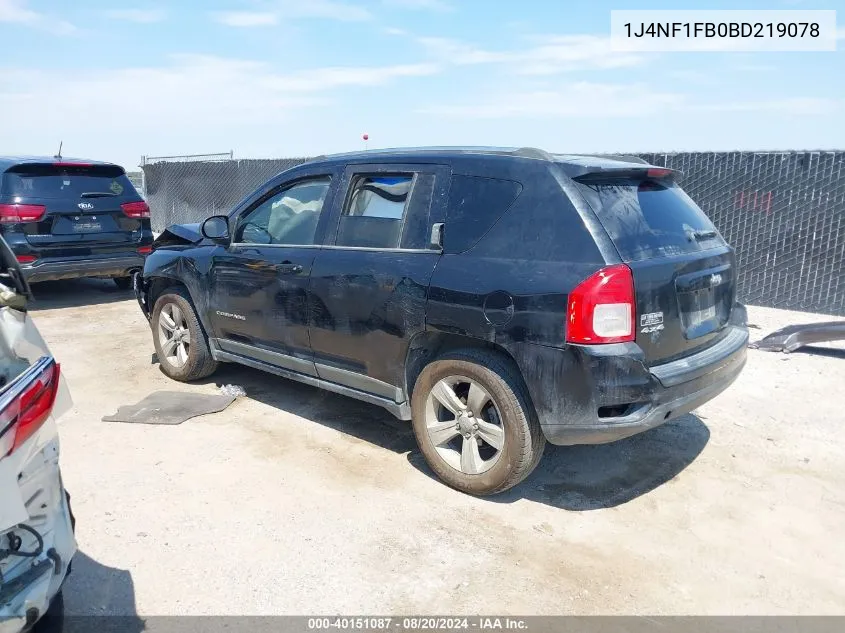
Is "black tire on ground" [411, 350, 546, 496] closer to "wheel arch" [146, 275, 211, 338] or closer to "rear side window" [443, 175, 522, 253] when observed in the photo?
"rear side window" [443, 175, 522, 253]

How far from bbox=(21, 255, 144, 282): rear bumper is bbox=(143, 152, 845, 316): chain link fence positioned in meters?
7.43

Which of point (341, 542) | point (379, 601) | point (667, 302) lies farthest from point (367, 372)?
point (667, 302)

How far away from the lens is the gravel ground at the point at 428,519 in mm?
2922

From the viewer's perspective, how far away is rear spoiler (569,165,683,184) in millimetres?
3443

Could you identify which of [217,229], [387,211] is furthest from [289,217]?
[387,211]

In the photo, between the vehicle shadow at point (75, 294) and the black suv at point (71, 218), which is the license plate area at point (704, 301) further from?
the vehicle shadow at point (75, 294)

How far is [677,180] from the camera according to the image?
413 cm

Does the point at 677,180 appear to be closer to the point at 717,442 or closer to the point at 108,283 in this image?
the point at 717,442

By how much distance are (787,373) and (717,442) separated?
1985mm

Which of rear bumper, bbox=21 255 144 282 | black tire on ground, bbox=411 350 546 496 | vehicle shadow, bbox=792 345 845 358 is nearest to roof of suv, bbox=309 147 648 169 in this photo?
A: black tire on ground, bbox=411 350 546 496

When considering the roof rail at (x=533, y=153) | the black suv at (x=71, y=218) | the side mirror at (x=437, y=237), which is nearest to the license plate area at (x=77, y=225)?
the black suv at (x=71, y=218)

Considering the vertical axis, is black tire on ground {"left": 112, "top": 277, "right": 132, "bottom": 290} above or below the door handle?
below

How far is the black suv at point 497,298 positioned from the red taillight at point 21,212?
15.6 ft

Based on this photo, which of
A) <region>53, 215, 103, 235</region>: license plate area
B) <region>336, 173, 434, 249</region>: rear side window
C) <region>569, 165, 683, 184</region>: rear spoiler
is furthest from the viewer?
<region>53, 215, 103, 235</region>: license plate area
